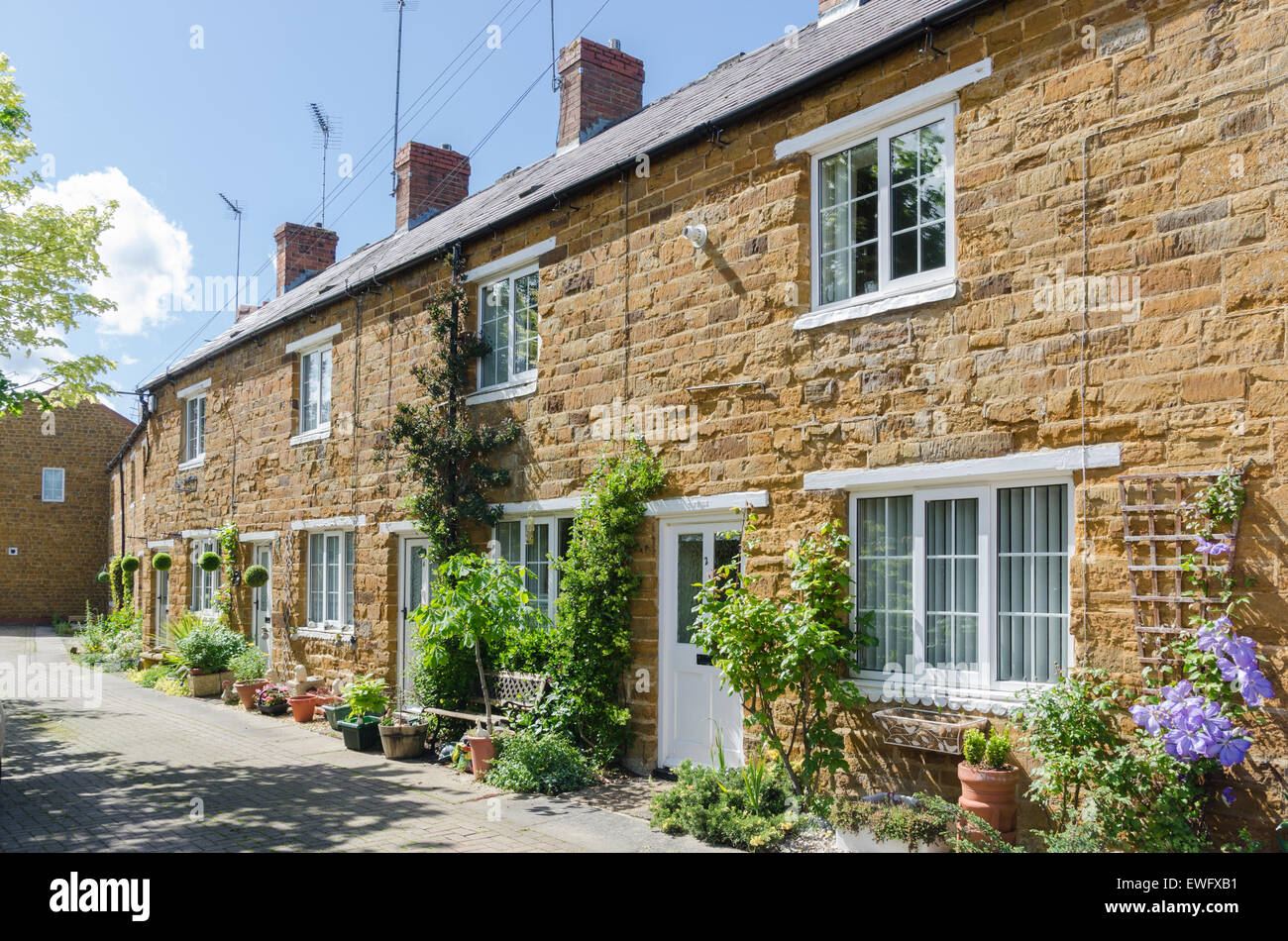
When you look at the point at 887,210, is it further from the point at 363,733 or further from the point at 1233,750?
the point at 363,733

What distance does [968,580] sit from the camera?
699 cm

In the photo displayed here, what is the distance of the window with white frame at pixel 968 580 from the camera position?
6574 millimetres

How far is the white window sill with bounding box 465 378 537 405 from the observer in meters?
11.0

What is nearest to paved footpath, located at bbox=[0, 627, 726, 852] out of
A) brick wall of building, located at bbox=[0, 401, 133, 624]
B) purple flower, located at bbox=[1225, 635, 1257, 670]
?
purple flower, located at bbox=[1225, 635, 1257, 670]

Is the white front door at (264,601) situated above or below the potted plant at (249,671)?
above

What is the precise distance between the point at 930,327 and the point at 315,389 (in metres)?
11.1

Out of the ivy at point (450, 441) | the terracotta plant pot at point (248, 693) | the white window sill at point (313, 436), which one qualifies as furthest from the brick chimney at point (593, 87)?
the terracotta plant pot at point (248, 693)

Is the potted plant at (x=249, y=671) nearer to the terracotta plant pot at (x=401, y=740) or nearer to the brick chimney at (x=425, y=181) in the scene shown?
the terracotta plant pot at (x=401, y=740)

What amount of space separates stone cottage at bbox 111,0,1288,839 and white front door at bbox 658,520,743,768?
3cm

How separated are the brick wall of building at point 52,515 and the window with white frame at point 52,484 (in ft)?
0.36

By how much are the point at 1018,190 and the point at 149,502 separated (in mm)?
20976

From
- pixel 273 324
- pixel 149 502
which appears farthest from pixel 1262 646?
pixel 149 502

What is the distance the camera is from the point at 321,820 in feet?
25.7
